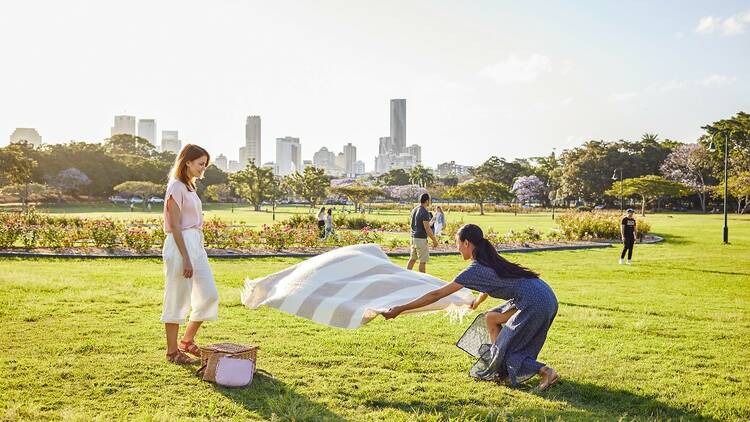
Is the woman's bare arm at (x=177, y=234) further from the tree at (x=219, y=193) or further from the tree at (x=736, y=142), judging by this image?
the tree at (x=219, y=193)

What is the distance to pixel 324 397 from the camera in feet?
20.0

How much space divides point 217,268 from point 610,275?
10030mm

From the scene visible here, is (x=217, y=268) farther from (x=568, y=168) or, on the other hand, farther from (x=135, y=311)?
(x=568, y=168)

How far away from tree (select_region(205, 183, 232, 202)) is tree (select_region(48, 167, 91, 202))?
16041mm

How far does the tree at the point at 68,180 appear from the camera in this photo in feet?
275

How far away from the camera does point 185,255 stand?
670 cm

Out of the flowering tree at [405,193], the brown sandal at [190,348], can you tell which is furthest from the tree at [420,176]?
the brown sandal at [190,348]

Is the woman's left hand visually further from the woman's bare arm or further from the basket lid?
the woman's bare arm

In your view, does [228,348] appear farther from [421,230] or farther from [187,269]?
[421,230]

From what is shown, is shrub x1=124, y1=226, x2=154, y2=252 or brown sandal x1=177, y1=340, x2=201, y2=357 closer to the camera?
brown sandal x1=177, y1=340, x2=201, y2=357

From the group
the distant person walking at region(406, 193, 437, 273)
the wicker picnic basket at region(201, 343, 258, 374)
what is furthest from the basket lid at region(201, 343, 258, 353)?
the distant person walking at region(406, 193, 437, 273)

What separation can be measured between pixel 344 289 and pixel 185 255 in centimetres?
165

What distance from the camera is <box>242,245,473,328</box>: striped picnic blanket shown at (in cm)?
651

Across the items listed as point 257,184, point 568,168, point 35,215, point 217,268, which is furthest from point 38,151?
point 217,268
